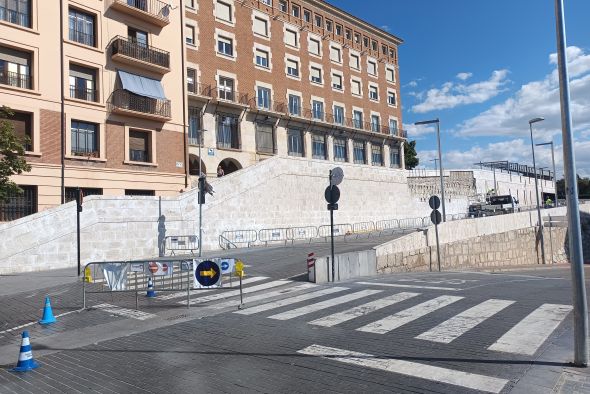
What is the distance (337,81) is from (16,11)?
29.5m

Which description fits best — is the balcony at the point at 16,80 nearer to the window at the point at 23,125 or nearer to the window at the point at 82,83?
the window at the point at 23,125

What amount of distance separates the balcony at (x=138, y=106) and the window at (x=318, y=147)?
16097 millimetres

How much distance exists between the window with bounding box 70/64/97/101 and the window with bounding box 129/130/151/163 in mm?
2949

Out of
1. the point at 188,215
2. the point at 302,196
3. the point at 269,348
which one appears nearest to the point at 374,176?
the point at 302,196

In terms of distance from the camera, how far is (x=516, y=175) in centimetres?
7888

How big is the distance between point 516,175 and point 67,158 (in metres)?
74.8

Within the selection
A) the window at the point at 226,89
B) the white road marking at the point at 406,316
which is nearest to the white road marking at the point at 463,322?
the white road marking at the point at 406,316

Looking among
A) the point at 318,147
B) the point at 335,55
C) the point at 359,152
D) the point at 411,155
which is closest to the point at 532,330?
the point at 318,147

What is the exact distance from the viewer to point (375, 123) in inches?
1935

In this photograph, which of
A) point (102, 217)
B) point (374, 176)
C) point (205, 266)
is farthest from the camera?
point (374, 176)

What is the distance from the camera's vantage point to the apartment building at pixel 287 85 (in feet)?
109

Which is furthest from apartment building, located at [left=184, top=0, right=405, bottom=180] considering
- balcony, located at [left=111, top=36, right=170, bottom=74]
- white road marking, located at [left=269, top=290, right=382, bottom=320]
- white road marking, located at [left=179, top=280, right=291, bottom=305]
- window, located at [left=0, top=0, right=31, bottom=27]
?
white road marking, located at [left=269, top=290, right=382, bottom=320]

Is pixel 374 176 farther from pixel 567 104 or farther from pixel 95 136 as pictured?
pixel 567 104

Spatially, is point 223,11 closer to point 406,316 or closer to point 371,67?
point 371,67
